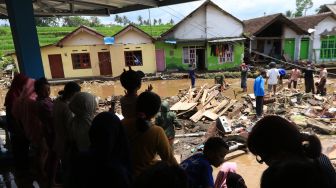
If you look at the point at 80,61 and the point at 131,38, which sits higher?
the point at 131,38

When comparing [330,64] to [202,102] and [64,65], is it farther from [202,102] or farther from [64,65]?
[64,65]

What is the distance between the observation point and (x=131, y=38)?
25156 mm

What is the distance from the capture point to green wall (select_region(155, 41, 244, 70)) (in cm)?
2622

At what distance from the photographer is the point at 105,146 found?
2.16 metres

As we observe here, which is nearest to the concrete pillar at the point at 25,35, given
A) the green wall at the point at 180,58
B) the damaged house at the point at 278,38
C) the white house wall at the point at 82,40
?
the white house wall at the point at 82,40

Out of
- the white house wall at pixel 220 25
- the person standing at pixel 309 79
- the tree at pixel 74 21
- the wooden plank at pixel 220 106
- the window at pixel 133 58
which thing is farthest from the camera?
the tree at pixel 74 21

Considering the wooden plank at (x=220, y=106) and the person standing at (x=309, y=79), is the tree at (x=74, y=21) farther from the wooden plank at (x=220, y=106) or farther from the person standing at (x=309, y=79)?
the wooden plank at (x=220, y=106)

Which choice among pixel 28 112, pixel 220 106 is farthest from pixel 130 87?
pixel 220 106

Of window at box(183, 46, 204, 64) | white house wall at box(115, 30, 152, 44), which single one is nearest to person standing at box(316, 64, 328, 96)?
window at box(183, 46, 204, 64)

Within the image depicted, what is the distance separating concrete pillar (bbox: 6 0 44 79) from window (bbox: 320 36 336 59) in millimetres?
28767

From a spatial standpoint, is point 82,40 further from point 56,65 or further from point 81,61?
point 56,65

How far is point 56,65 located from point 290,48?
22967 mm

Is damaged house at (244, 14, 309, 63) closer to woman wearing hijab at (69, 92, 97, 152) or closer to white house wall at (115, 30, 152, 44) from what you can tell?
white house wall at (115, 30, 152, 44)

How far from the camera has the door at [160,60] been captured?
26.3 meters
